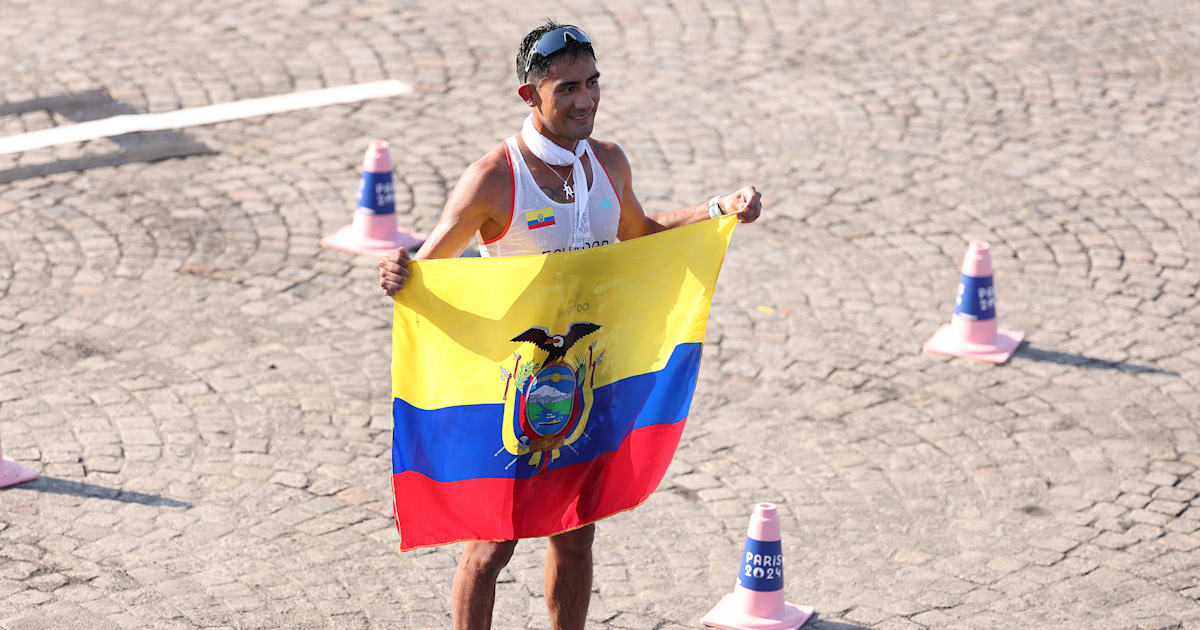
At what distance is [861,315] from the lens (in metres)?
9.14

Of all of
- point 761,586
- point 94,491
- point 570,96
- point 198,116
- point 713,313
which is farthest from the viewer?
point 198,116

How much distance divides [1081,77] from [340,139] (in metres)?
5.94

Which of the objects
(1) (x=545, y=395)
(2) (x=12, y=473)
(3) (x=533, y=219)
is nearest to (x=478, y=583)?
(1) (x=545, y=395)

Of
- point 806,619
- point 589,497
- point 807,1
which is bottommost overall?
point 806,619

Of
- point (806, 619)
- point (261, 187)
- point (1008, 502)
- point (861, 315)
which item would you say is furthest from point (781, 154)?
point (806, 619)

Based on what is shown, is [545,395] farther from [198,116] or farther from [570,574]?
[198,116]

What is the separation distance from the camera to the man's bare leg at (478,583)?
17.7ft

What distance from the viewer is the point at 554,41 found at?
517 cm

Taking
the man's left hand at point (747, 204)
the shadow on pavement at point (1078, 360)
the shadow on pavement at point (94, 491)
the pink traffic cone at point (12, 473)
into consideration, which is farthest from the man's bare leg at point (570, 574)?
the shadow on pavement at point (1078, 360)

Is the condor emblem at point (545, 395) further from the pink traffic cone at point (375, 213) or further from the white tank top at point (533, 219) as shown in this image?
the pink traffic cone at point (375, 213)

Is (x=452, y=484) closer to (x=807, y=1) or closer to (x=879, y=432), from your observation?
(x=879, y=432)

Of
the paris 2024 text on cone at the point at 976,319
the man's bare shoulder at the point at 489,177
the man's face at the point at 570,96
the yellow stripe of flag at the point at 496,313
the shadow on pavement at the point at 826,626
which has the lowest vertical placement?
the shadow on pavement at the point at 826,626

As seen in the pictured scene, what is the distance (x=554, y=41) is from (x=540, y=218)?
1.93 ft

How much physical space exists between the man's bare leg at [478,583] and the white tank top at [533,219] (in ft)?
3.29
